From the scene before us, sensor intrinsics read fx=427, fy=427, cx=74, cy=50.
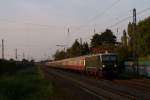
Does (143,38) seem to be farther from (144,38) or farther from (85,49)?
(85,49)

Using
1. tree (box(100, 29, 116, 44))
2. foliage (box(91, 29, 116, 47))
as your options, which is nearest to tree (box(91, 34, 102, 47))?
foliage (box(91, 29, 116, 47))

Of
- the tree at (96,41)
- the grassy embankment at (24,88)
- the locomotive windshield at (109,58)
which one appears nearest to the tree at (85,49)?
the tree at (96,41)

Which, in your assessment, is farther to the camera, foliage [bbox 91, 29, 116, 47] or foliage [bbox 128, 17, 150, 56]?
foliage [bbox 91, 29, 116, 47]

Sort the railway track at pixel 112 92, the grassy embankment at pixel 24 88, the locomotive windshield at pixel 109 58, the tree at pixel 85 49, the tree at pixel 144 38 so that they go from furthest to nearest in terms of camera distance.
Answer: the tree at pixel 85 49 → the tree at pixel 144 38 → the locomotive windshield at pixel 109 58 → the grassy embankment at pixel 24 88 → the railway track at pixel 112 92

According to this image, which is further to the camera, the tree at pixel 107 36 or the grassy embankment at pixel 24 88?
the tree at pixel 107 36

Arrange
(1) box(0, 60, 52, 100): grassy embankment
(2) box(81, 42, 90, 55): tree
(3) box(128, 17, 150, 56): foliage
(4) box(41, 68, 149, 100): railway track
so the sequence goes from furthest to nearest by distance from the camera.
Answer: (2) box(81, 42, 90, 55): tree, (3) box(128, 17, 150, 56): foliage, (1) box(0, 60, 52, 100): grassy embankment, (4) box(41, 68, 149, 100): railway track

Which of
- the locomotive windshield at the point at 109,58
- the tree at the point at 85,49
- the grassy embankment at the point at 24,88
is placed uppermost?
the tree at the point at 85,49

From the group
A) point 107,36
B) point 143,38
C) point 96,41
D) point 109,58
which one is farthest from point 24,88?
point 107,36

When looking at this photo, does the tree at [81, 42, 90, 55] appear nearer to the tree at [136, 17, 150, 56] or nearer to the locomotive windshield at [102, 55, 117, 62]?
the tree at [136, 17, 150, 56]

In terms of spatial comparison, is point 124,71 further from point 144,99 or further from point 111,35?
point 111,35

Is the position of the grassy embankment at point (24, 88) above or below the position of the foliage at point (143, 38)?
below

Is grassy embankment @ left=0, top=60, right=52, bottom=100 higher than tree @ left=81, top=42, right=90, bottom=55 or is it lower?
lower

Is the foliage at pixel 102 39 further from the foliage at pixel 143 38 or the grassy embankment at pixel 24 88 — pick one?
the grassy embankment at pixel 24 88

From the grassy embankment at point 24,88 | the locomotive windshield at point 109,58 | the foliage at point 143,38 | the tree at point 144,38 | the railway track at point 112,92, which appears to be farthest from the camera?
the tree at point 144,38
